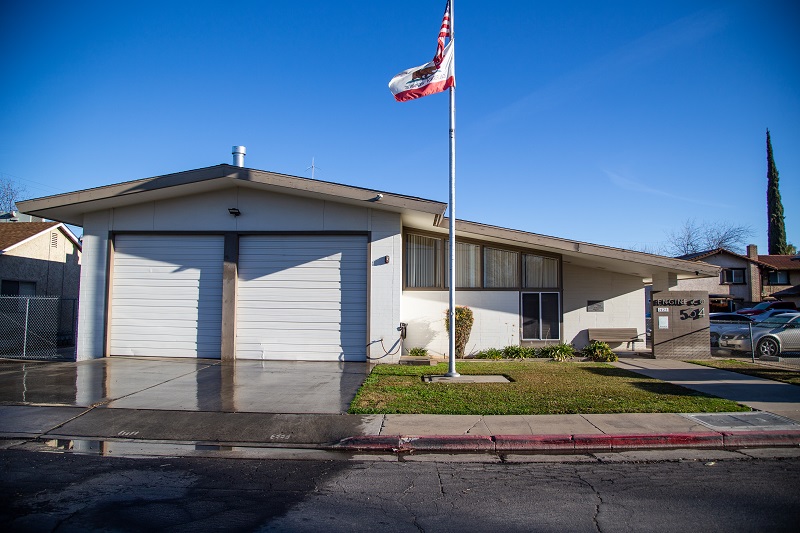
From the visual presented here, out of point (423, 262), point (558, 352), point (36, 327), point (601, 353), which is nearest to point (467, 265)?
point (423, 262)

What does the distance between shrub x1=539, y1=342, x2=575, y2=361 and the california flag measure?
8661 millimetres

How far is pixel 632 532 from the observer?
13.8 ft

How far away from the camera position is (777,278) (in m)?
44.7

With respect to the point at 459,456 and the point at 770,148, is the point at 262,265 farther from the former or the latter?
the point at 770,148

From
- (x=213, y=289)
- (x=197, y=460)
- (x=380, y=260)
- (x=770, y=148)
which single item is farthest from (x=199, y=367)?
(x=770, y=148)

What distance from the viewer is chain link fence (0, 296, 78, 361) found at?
16.9 m

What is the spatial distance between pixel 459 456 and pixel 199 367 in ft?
27.2

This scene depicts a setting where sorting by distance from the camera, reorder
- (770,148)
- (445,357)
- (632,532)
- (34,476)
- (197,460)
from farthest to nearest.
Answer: (770,148) → (445,357) → (197,460) → (34,476) → (632,532)

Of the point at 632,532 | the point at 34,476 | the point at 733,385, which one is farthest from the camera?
the point at 733,385

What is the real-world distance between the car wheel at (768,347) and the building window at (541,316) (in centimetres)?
660

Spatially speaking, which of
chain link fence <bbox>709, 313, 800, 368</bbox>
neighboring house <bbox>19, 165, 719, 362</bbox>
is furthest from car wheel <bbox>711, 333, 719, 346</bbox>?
neighboring house <bbox>19, 165, 719, 362</bbox>

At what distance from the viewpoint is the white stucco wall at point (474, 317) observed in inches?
619

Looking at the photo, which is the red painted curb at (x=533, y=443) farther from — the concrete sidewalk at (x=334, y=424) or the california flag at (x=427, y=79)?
the california flag at (x=427, y=79)

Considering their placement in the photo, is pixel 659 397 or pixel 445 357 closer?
pixel 659 397
